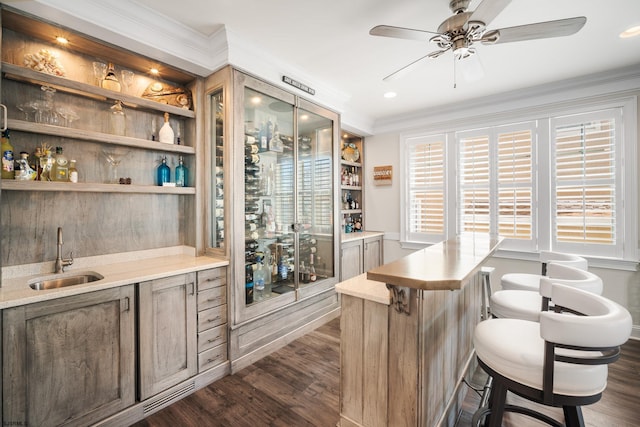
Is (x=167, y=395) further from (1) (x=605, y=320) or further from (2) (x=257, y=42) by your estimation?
(2) (x=257, y=42)

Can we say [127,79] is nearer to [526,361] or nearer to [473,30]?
[473,30]

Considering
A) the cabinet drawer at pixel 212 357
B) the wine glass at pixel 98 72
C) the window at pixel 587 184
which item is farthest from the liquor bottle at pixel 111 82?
the window at pixel 587 184

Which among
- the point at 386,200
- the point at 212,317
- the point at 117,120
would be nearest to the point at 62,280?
the point at 212,317

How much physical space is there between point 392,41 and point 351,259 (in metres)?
2.66

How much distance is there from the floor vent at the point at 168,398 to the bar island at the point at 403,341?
3.95 feet

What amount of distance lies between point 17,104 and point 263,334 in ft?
8.28

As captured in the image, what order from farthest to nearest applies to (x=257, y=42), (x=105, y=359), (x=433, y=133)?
(x=433, y=133) → (x=257, y=42) → (x=105, y=359)

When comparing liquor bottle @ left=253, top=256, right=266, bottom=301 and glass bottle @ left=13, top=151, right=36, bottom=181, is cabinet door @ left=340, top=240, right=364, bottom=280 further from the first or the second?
glass bottle @ left=13, top=151, right=36, bottom=181

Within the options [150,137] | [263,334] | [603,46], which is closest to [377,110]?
[603,46]

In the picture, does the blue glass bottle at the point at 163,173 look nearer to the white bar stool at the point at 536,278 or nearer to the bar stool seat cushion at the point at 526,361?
the bar stool seat cushion at the point at 526,361

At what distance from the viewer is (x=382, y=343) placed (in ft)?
5.03

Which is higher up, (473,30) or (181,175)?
(473,30)

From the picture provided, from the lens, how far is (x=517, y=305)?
1.85m

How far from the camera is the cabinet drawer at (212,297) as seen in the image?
2.21m
